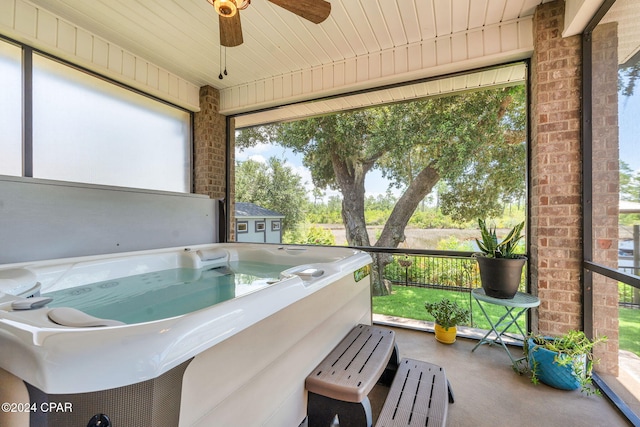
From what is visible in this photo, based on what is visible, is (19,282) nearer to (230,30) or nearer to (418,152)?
(230,30)

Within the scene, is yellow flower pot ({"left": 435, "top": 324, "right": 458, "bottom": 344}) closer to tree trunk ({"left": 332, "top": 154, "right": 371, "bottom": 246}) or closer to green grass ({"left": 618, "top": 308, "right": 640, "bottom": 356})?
green grass ({"left": 618, "top": 308, "right": 640, "bottom": 356})

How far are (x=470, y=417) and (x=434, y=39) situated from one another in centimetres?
275

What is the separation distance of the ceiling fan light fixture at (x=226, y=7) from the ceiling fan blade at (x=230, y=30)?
0.05 meters

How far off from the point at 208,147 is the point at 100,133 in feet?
3.46

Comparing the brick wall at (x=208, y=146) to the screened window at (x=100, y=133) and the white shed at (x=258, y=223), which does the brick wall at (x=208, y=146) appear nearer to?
the screened window at (x=100, y=133)

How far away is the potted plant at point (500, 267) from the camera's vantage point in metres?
1.87

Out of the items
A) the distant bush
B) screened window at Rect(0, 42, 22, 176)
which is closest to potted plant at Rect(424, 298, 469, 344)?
the distant bush

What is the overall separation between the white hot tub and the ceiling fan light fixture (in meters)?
1.46

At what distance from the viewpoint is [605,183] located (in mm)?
1753

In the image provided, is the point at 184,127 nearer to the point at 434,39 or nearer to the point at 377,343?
the point at 434,39

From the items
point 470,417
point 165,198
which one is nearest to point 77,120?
point 165,198

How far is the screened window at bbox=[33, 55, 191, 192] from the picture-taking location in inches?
86.0

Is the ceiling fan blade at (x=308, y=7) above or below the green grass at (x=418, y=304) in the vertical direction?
above

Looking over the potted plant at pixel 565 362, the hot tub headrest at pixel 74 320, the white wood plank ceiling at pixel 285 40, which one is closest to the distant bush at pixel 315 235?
the white wood plank ceiling at pixel 285 40
